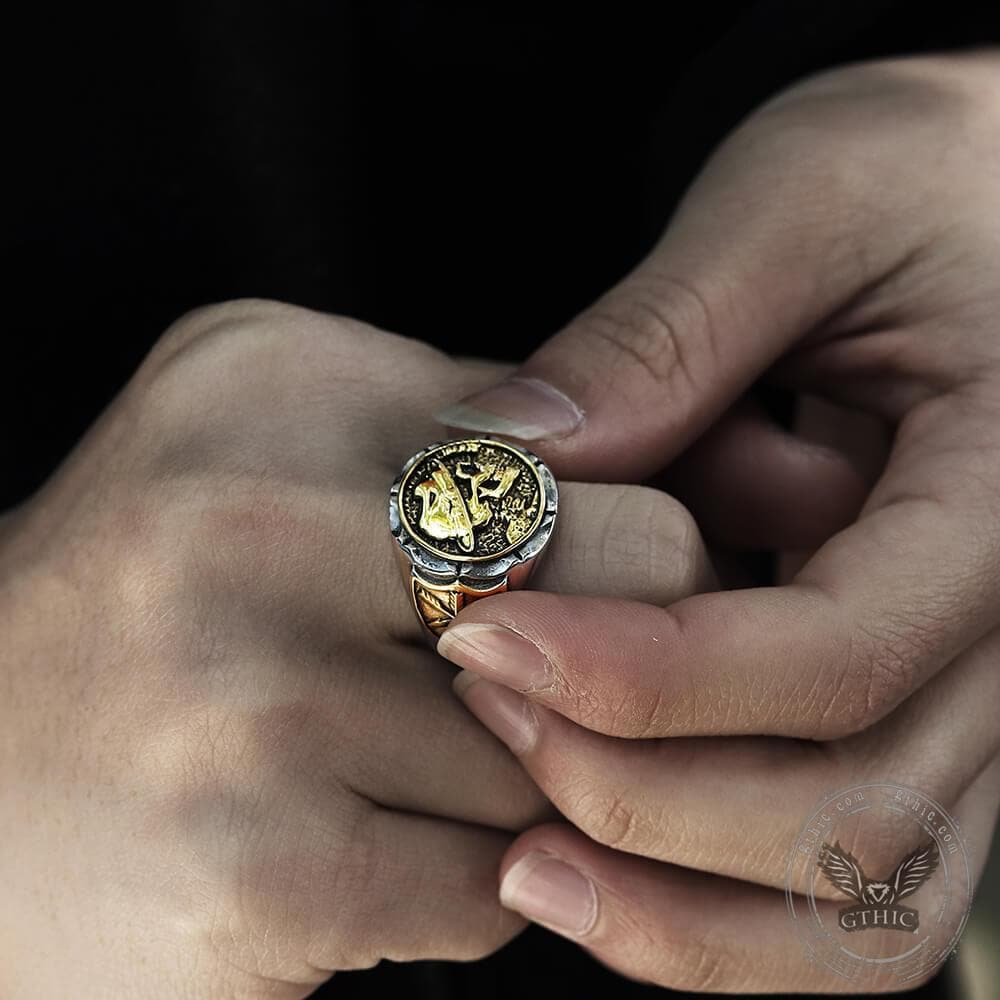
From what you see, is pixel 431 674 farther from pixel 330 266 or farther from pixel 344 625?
pixel 330 266

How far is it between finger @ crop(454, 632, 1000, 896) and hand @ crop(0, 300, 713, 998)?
0.10 metres

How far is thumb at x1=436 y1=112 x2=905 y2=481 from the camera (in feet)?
5.07

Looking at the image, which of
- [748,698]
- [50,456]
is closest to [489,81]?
[50,456]

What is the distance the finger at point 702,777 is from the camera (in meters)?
1.42

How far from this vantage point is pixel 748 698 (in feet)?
4.42

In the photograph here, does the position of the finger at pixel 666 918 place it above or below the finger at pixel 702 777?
below

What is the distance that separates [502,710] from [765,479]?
694mm

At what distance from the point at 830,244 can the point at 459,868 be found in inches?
41.9

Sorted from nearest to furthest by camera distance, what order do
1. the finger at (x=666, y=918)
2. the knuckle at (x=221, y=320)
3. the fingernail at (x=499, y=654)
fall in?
the fingernail at (x=499, y=654) < the finger at (x=666, y=918) < the knuckle at (x=221, y=320)

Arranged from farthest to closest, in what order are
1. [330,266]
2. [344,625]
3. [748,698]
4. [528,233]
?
[528,233] → [330,266] → [344,625] → [748,698]

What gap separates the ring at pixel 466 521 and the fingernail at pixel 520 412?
0.13 feet
